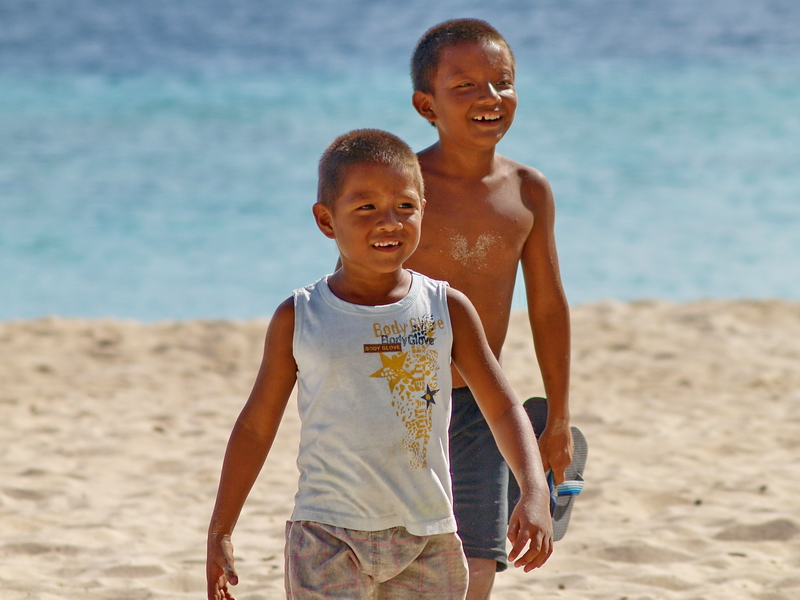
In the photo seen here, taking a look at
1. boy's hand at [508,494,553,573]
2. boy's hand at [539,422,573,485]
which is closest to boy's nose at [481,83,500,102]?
boy's hand at [539,422,573,485]

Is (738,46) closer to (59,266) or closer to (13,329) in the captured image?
(59,266)

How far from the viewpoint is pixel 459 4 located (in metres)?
26.0

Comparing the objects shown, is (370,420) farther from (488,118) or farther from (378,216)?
(488,118)

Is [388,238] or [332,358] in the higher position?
[388,238]

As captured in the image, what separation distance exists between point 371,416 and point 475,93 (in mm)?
1046

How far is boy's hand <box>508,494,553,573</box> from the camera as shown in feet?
6.10

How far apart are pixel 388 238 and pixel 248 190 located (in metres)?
12.5

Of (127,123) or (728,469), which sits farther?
(127,123)

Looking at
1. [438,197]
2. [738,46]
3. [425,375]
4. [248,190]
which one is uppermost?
[738,46]

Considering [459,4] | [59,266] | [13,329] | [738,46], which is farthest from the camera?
[459,4]

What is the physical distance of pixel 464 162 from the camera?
2.67m

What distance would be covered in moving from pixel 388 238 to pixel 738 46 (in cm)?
2328

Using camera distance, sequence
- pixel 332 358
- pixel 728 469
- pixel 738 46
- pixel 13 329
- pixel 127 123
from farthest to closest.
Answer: pixel 738 46
pixel 127 123
pixel 13 329
pixel 728 469
pixel 332 358

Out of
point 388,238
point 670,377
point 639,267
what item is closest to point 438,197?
point 388,238
